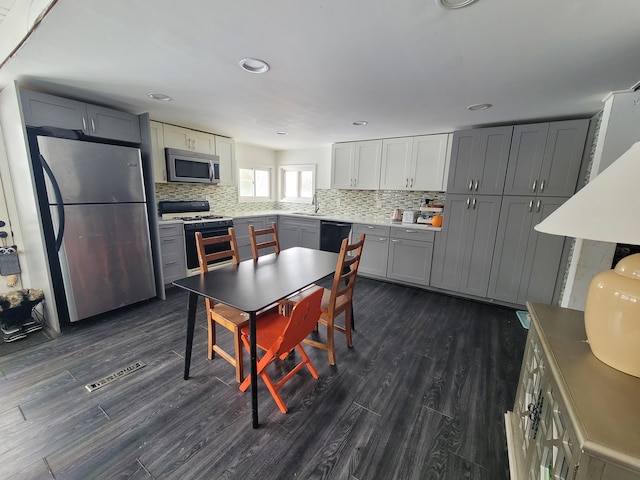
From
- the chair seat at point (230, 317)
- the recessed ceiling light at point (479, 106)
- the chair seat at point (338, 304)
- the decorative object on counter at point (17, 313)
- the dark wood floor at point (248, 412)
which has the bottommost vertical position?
the dark wood floor at point (248, 412)

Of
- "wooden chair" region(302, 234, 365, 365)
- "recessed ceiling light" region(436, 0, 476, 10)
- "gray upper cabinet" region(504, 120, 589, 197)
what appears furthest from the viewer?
"gray upper cabinet" region(504, 120, 589, 197)

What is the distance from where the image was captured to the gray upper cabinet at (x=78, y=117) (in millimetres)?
2121

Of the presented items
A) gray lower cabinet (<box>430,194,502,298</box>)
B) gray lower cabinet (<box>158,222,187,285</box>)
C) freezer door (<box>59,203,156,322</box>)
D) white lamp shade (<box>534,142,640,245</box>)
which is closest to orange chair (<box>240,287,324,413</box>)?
white lamp shade (<box>534,142,640,245</box>)

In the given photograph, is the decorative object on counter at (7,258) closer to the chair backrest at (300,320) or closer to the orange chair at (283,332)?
the orange chair at (283,332)

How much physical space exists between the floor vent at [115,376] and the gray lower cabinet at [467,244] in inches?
134

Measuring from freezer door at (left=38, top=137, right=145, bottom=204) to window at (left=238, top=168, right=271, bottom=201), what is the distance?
2.19m

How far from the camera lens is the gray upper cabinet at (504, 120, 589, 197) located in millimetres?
2617

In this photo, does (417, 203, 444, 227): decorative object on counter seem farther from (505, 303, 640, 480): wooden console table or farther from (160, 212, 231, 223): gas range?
(160, 212, 231, 223): gas range

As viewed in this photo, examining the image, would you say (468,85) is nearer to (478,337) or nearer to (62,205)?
(478,337)

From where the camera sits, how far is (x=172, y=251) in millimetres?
3385

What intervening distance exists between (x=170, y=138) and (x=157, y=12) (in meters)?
2.53

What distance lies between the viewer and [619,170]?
2.77 feet

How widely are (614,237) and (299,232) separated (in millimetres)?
4156

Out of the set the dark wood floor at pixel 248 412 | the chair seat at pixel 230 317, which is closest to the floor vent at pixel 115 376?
the dark wood floor at pixel 248 412
